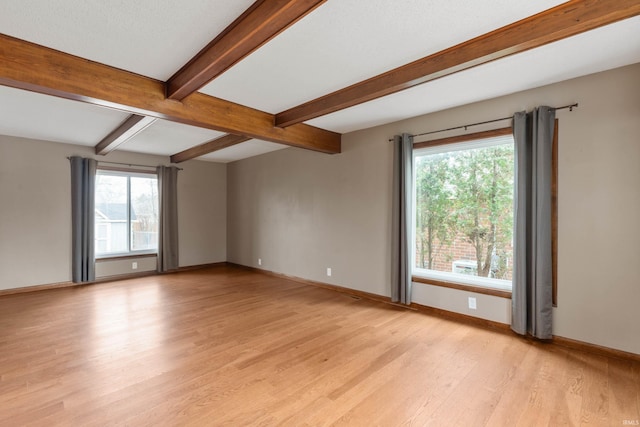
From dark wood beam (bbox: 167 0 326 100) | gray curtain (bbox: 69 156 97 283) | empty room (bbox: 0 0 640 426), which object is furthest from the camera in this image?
gray curtain (bbox: 69 156 97 283)

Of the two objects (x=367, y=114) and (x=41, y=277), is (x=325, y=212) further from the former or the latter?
(x=41, y=277)

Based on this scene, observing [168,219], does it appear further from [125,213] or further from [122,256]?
[122,256]

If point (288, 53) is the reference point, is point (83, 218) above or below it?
below

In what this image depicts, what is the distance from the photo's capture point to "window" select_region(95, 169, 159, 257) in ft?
18.3

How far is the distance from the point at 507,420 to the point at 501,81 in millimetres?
2723

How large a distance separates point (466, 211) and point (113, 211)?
6047mm

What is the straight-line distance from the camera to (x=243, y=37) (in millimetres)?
1898

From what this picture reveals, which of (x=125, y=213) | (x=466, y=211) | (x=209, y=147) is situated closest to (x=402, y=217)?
(x=466, y=211)

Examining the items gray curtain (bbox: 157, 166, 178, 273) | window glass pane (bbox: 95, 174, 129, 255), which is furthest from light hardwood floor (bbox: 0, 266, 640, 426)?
gray curtain (bbox: 157, 166, 178, 273)

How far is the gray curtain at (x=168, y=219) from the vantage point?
6.05 meters

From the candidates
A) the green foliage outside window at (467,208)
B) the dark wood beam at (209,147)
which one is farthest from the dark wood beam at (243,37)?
the green foliage outside window at (467,208)

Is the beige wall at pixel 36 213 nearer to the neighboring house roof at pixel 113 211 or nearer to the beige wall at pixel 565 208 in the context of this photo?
the neighboring house roof at pixel 113 211

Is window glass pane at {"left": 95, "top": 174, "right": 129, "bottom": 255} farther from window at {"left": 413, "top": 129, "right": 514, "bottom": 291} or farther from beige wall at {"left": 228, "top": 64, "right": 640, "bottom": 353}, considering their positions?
window at {"left": 413, "top": 129, "right": 514, "bottom": 291}

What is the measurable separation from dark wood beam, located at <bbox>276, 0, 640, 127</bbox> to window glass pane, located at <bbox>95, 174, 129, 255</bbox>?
16.2 feet
